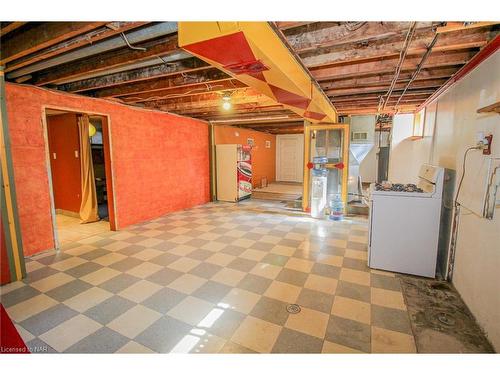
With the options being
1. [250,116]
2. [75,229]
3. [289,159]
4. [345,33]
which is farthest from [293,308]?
[289,159]

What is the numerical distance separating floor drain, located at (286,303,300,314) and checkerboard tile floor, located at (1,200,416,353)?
0.16ft

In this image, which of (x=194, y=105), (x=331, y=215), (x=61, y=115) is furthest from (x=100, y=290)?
(x=61, y=115)

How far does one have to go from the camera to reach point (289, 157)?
11.3 meters

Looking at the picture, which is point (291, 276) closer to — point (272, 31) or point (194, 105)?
point (272, 31)

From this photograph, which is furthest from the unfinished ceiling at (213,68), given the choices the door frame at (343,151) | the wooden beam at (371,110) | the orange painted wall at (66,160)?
the orange painted wall at (66,160)

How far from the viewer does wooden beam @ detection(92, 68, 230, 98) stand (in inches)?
122

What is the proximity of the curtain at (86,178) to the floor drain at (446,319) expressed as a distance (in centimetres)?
604

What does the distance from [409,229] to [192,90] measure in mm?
3559

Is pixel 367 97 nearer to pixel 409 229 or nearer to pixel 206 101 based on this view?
pixel 409 229

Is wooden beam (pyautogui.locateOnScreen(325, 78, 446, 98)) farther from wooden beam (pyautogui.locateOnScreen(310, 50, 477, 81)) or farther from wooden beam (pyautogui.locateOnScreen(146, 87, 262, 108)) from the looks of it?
wooden beam (pyautogui.locateOnScreen(146, 87, 262, 108))

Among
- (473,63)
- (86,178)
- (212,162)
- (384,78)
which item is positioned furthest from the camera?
(212,162)

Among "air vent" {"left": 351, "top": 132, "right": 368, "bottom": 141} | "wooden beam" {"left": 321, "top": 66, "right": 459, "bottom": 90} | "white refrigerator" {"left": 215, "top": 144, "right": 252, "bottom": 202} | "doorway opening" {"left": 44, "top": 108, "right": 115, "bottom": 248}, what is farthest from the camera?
"white refrigerator" {"left": 215, "top": 144, "right": 252, "bottom": 202}

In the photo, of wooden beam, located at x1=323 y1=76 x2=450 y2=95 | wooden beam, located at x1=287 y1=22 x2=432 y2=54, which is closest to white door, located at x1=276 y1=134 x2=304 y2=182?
wooden beam, located at x1=323 y1=76 x2=450 y2=95

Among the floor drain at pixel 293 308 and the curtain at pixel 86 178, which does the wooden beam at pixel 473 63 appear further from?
the curtain at pixel 86 178
